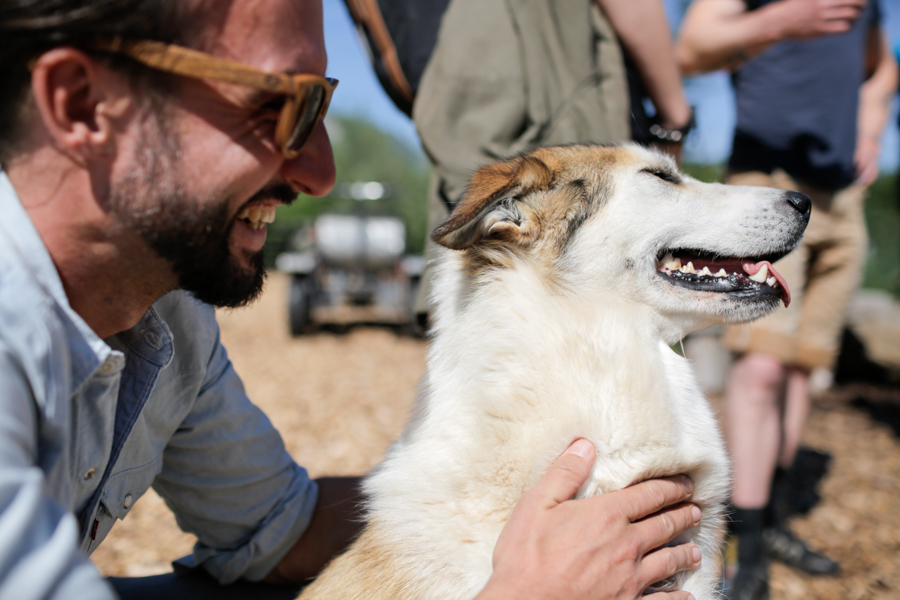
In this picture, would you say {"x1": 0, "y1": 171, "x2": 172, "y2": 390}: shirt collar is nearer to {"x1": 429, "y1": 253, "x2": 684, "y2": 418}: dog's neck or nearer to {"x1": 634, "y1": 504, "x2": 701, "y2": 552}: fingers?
{"x1": 429, "y1": 253, "x2": 684, "y2": 418}: dog's neck

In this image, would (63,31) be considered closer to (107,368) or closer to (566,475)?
(107,368)

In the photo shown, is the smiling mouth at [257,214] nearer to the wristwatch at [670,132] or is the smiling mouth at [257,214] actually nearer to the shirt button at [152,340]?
the shirt button at [152,340]

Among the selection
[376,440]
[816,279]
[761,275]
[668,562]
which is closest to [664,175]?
[761,275]

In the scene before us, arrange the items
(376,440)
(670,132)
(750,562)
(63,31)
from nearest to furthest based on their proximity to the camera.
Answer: (63,31) < (670,132) < (750,562) < (376,440)

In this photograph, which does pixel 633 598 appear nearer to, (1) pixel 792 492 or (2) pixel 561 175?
(2) pixel 561 175

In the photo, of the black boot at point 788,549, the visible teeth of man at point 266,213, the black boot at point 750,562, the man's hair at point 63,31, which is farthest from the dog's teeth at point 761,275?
the black boot at point 788,549

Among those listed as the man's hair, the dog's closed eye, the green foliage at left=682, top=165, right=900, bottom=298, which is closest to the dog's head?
the dog's closed eye

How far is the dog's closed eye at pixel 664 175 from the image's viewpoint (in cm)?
188

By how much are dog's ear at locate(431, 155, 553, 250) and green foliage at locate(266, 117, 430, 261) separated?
9.11 m

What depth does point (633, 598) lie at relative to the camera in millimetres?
1233

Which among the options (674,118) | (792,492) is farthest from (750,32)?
(792,492)

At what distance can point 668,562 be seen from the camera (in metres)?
1.31

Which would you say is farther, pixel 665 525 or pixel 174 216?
pixel 665 525

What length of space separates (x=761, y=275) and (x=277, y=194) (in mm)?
1351
